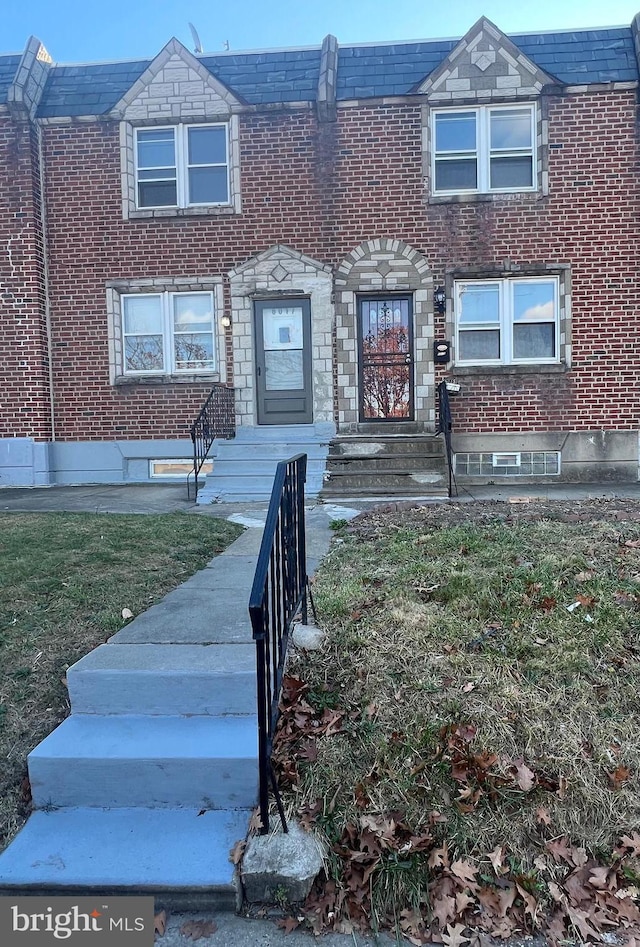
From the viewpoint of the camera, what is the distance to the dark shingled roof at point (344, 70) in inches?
423

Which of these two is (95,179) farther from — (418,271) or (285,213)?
(418,271)

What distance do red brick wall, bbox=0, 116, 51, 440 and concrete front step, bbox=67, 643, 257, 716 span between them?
30.5 ft

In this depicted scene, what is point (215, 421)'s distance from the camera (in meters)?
11.1

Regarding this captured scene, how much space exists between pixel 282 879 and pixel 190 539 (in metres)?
3.99

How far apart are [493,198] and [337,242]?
109 inches

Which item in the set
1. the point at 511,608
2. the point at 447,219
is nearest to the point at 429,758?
the point at 511,608

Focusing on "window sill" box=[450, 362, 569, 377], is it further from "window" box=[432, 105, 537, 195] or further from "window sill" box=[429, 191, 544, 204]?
"window" box=[432, 105, 537, 195]

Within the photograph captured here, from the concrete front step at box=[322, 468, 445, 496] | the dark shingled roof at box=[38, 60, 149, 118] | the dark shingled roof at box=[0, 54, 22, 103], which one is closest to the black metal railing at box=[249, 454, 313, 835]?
the concrete front step at box=[322, 468, 445, 496]

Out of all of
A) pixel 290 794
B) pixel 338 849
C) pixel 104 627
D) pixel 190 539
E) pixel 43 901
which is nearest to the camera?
pixel 43 901

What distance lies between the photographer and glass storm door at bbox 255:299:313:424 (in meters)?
11.2

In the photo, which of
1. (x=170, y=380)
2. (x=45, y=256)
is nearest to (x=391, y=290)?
(x=170, y=380)

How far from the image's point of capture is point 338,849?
2.40 metres

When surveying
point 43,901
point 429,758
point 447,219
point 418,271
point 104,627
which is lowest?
point 43,901

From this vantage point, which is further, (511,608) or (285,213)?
(285,213)
